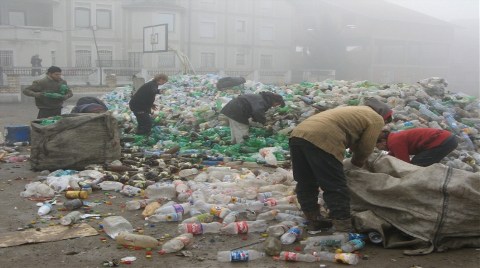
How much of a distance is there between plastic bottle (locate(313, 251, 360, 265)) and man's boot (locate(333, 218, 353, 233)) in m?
0.48

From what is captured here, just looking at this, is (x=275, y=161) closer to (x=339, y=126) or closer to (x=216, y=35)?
(x=339, y=126)

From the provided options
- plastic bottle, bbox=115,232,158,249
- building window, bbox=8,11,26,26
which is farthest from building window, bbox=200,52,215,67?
plastic bottle, bbox=115,232,158,249

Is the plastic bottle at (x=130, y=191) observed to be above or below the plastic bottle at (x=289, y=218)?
below

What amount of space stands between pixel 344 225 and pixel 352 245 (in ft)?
1.05

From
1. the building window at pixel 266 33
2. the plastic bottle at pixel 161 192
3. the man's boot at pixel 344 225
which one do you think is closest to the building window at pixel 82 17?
the building window at pixel 266 33

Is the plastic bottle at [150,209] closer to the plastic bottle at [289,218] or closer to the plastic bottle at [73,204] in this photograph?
the plastic bottle at [73,204]

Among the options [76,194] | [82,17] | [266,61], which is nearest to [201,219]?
[76,194]

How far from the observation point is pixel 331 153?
4.45 meters

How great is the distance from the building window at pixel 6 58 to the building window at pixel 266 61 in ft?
69.1

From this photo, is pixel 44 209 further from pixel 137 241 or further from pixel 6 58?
pixel 6 58

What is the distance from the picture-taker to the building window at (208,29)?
41.6m

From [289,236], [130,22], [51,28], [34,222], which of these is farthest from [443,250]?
[130,22]

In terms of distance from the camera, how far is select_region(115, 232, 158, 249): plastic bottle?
434cm

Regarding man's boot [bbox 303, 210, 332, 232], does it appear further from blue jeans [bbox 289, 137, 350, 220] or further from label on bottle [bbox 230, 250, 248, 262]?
label on bottle [bbox 230, 250, 248, 262]
